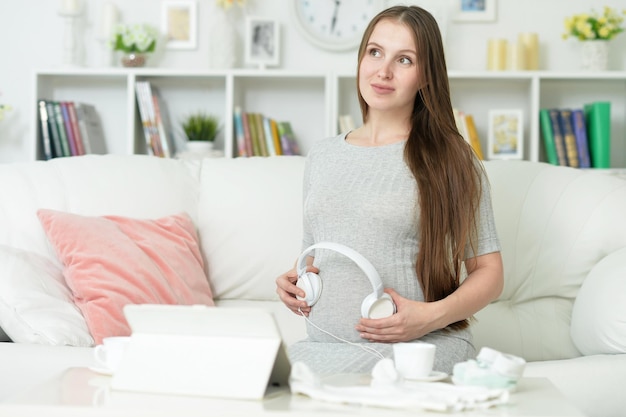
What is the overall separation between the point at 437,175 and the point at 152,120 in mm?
2096

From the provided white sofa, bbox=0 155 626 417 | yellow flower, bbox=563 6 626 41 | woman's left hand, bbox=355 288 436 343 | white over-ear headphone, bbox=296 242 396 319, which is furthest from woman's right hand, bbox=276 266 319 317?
yellow flower, bbox=563 6 626 41

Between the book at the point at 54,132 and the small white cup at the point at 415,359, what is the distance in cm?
267

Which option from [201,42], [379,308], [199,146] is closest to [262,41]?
[201,42]

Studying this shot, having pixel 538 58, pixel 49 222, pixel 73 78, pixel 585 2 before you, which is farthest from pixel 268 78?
pixel 49 222

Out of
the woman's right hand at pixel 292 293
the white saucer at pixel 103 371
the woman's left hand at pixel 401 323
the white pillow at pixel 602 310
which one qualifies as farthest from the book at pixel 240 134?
the white saucer at pixel 103 371

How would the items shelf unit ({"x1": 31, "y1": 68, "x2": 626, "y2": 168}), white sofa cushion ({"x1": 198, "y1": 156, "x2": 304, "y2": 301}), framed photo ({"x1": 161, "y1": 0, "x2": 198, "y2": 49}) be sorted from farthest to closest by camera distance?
framed photo ({"x1": 161, "y1": 0, "x2": 198, "y2": 49})
shelf unit ({"x1": 31, "y1": 68, "x2": 626, "y2": 168})
white sofa cushion ({"x1": 198, "y1": 156, "x2": 304, "y2": 301})

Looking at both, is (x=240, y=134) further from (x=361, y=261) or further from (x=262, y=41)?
(x=361, y=261)

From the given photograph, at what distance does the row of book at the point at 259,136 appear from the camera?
3.64 m

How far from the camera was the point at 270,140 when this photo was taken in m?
3.66

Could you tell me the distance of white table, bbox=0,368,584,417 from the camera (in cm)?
109

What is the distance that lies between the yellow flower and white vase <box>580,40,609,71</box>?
0.02 metres

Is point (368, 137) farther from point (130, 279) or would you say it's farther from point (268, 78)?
point (268, 78)

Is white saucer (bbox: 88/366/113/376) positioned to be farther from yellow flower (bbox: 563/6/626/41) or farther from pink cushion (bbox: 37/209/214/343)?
yellow flower (bbox: 563/6/626/41)

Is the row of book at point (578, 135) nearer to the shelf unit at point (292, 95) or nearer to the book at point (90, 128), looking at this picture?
the shelf unit at point (292, 95)
